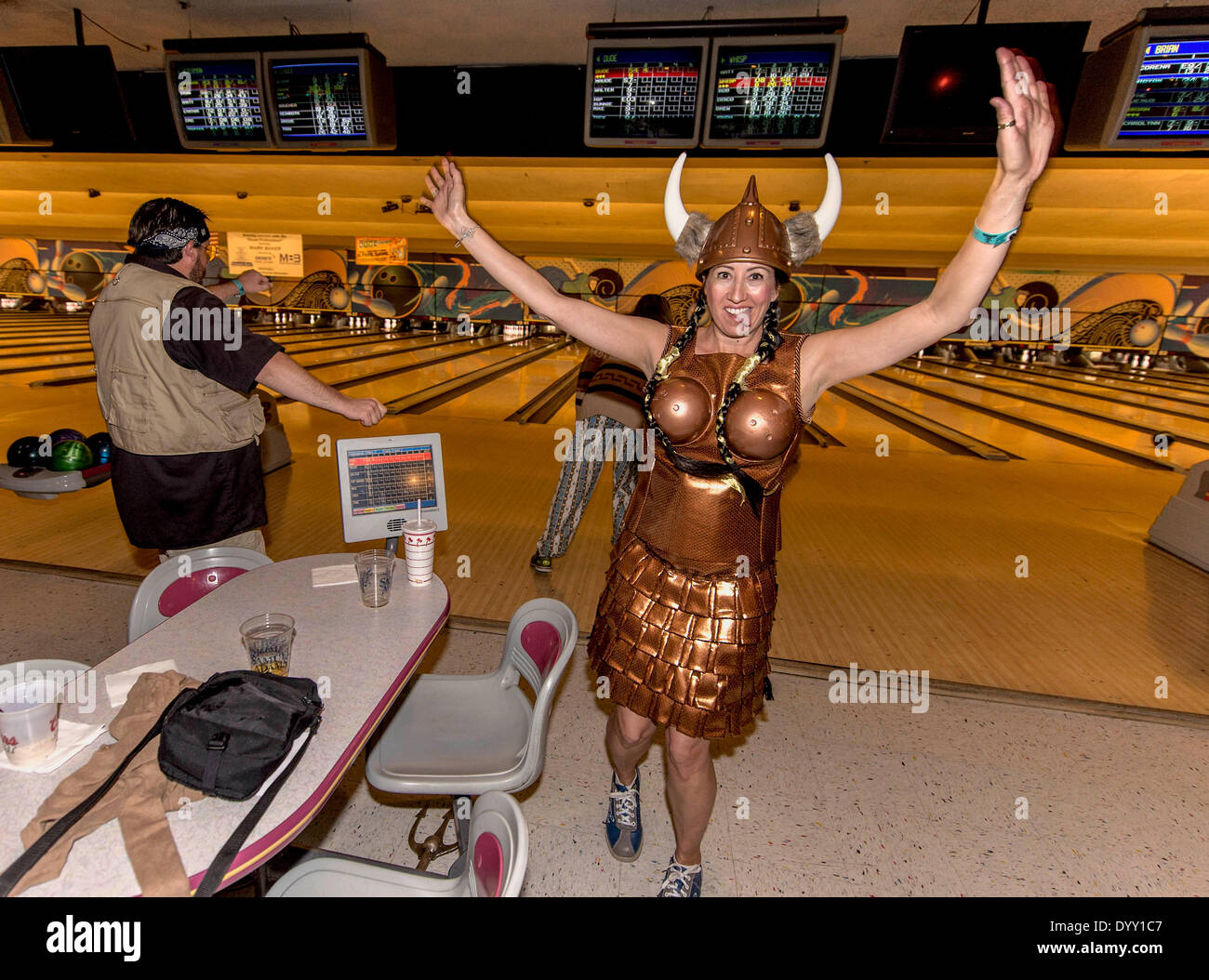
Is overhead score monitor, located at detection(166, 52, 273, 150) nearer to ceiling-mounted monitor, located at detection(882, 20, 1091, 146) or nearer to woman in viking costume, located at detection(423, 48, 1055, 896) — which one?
woman in viking costume, located at detection(423, 48, 1055, 896)

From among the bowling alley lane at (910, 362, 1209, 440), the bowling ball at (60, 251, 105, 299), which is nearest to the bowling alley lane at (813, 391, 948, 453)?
the bowling alley lane at (910, 362, 1209, 440)

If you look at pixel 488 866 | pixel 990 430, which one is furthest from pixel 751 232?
pixel 990 430

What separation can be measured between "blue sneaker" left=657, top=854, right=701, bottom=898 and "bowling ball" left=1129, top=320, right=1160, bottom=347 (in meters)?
16.1

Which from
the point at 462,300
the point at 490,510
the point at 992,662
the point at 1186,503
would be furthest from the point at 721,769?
the point at 462,300

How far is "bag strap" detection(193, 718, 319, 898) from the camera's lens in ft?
2.77

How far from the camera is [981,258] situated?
1134mm

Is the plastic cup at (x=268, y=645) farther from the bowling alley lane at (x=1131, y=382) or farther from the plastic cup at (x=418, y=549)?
the bowling alley lane at (x=1131, y=382)

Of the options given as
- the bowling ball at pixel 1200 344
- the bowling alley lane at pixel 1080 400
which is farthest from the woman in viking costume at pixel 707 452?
the bowling ball at pixel 1200 344

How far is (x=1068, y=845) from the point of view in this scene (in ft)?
5.95

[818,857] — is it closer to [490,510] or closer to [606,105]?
[490,510]

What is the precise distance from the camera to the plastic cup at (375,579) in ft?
5.11

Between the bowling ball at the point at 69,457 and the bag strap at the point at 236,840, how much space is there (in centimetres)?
354
